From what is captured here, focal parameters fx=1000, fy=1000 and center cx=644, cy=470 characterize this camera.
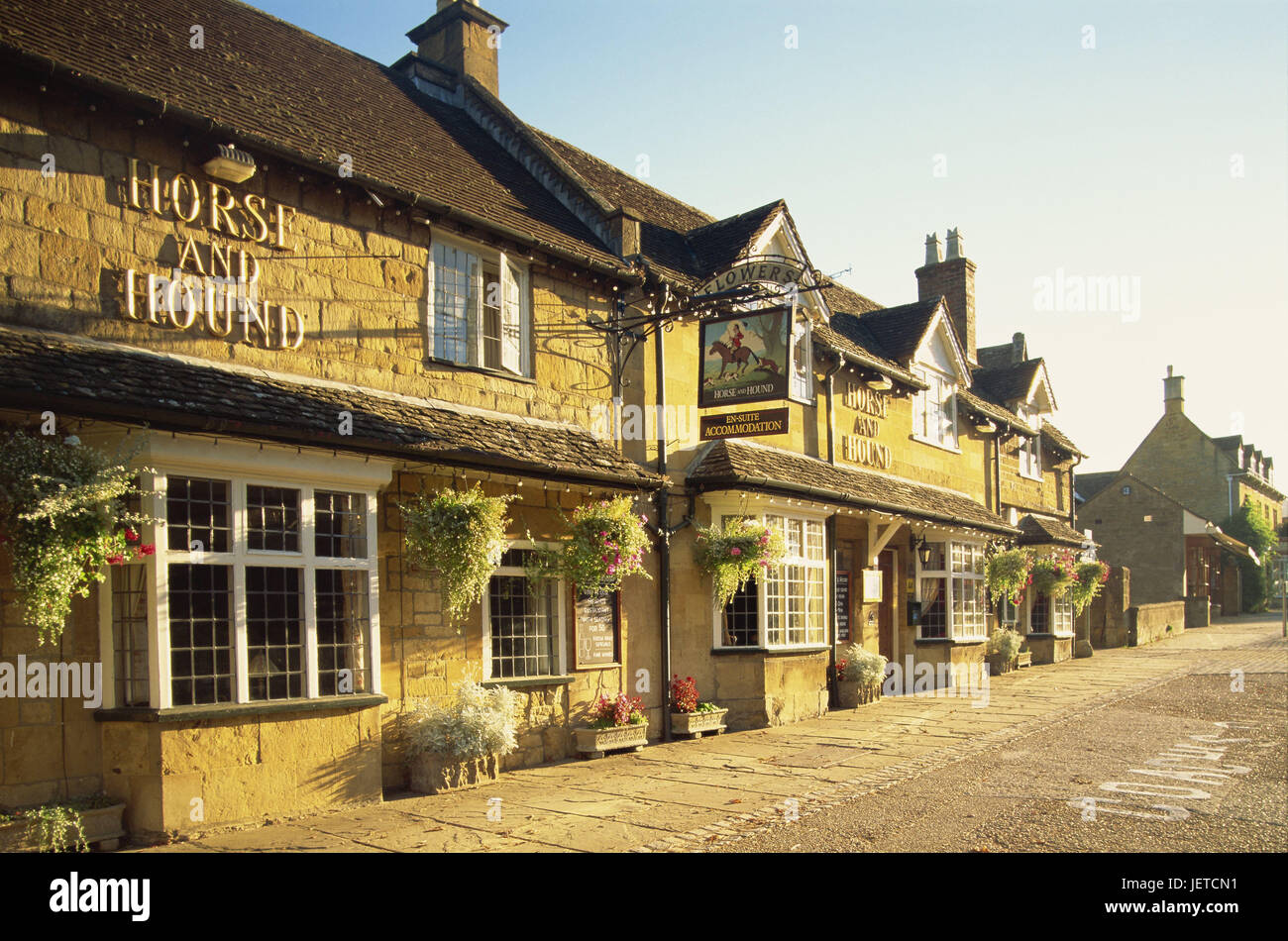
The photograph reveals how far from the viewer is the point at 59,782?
7.66 m

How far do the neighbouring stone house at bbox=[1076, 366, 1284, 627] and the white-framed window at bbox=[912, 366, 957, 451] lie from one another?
23949mm

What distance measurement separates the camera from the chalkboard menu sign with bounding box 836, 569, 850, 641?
61.1 feet

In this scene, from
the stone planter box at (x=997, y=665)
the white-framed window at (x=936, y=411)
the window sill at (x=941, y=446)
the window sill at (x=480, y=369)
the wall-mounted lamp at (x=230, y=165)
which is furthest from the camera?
the stone planter box at (x=997, y=665)

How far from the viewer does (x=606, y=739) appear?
12000 millimetres

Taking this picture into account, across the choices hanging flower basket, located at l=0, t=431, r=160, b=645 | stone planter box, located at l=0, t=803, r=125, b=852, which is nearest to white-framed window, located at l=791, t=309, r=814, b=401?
hanging flower basket, located at l=0, t=431, r=160, b=645

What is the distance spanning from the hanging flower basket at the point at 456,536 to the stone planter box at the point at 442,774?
1.52 metres

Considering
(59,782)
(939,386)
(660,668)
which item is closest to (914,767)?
(660,668)

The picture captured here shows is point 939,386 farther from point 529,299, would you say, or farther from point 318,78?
point 318,78

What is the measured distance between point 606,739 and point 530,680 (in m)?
1.28

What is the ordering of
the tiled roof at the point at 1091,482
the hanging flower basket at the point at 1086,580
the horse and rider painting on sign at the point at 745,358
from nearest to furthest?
the horse and rider painting on sign at the point at 745,358
the hanging flower basket at the point at 1086,580
the tiled roof at the point at 1091,482

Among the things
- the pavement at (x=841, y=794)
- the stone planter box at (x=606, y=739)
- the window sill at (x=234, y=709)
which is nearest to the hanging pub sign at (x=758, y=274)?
the stone planter box at (x=606, y=739)

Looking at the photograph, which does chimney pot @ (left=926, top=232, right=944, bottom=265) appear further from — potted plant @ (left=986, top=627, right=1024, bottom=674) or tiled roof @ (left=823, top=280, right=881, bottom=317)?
potted plant @ (left=986, top=627, right=1024, bottom=674)

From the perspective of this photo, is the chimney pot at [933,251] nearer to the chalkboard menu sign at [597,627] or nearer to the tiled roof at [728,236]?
the tiled roof at [728,236]

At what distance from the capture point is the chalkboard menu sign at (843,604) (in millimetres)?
18609
